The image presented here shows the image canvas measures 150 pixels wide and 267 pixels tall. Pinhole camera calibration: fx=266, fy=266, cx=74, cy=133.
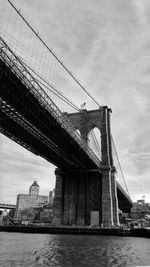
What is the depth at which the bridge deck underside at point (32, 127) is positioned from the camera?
30.0m

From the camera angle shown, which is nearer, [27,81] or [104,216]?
[27,81]

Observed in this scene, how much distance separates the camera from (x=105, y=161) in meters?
62.5

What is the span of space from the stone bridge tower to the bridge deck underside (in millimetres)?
4830

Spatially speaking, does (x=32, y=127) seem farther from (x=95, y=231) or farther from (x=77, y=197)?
(x=77, y=197)

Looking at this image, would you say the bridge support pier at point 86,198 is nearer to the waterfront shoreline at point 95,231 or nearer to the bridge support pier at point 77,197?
the bridge support pier at point 77,197

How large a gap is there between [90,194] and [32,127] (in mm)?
27656

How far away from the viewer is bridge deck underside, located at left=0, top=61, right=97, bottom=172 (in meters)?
30.0

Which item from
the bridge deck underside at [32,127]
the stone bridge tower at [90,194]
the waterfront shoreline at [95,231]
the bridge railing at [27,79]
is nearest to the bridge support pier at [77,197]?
the stone bridge tower at [90,194]

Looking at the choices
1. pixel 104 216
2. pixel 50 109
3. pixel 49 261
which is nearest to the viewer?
pixel 49 261

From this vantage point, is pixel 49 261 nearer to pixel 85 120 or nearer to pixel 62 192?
pixel 62 192

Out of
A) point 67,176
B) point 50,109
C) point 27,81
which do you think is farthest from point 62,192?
point 27,81

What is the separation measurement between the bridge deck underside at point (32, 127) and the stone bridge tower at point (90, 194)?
4830mm

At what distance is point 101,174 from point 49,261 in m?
45.2

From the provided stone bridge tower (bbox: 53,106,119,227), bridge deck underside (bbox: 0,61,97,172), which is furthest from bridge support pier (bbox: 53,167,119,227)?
bridge deck underside (bbox: 0,61,97,172)
